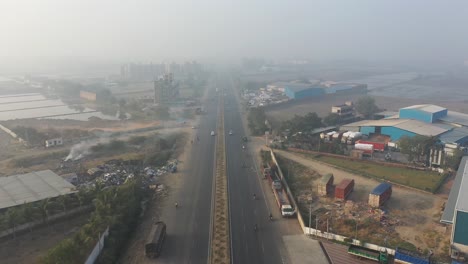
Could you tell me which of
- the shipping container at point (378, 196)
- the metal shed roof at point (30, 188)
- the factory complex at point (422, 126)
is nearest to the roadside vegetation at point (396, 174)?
the shipping container at point (378, 196)

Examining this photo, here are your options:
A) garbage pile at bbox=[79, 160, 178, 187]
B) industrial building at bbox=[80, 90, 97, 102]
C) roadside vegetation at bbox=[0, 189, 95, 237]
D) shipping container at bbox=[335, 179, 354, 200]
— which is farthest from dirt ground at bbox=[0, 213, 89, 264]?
industrial building at bbox=[80, 90, 97, 102]

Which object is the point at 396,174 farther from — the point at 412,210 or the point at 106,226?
the point at 106,226

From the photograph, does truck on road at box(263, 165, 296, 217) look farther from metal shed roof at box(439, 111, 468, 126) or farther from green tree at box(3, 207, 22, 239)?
metal shed roof at box(439, 111, 468, 126)

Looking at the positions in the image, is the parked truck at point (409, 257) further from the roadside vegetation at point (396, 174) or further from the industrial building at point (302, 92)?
the industrial building at point (302, 92)

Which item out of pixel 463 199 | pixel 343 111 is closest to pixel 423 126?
pixel 343 111

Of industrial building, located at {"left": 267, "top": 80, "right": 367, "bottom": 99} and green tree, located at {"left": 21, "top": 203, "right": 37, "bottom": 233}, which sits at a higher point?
industrial building, located at {"left": 267, "top": 80, "right": 367, "bottom": 99}

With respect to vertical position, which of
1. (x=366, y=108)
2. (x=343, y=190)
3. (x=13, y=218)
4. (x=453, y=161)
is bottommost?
(x=13, y=218)
